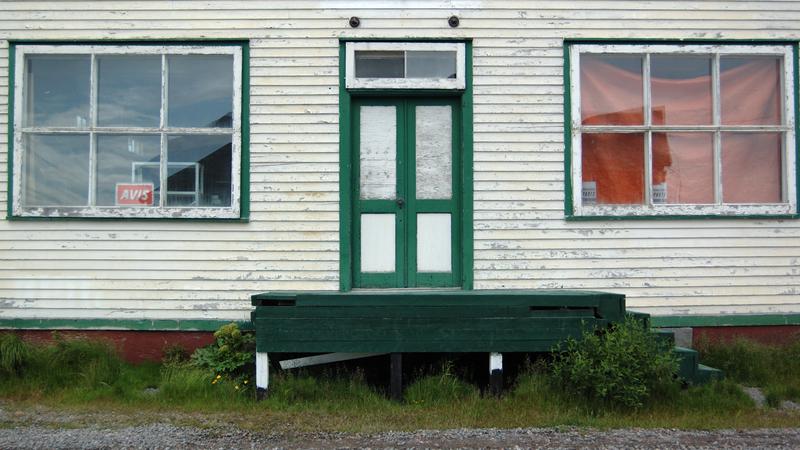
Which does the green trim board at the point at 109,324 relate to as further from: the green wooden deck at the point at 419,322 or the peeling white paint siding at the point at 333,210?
the green wooden deck at the point at 419,322

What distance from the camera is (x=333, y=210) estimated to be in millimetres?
6977

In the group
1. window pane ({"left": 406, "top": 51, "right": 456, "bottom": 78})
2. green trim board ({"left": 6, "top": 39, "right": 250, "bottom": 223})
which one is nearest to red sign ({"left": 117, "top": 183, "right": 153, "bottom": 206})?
green trim board ({"left": 6, "top": 39, "right": 250, "bottom": 223})

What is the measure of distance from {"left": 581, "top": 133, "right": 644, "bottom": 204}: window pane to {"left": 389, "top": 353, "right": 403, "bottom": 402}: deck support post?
8.86ft

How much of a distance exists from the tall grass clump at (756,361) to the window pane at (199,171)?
5.00m

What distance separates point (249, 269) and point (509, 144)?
289cm

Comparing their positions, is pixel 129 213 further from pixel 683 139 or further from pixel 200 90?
pixel 683 139

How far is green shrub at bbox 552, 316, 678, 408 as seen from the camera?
5434mm

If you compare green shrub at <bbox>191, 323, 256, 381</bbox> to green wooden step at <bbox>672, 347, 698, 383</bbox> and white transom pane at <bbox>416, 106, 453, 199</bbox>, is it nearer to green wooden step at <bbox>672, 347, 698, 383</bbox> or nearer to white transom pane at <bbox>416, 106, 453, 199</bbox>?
white transom pane at <bbox>416, 106, 453, 199</bbox>

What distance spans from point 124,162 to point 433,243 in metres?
3.26

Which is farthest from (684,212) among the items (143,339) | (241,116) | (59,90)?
(59,90)

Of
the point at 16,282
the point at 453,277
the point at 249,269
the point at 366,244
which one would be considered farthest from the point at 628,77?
the point at 16,282

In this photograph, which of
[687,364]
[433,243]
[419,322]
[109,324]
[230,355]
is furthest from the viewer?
[433,243]

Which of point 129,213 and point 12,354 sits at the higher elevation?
point 129,213

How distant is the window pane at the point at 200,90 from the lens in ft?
23.3
